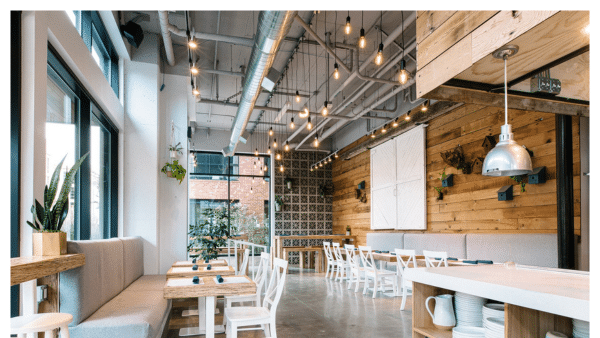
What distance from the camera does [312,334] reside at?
480 cm

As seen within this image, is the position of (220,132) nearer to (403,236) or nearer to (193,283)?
(403,236)

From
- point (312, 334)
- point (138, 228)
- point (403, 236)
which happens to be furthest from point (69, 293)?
point (403, 236)

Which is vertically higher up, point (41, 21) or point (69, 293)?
point (41, 21)

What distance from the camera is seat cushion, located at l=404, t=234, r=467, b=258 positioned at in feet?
24.4

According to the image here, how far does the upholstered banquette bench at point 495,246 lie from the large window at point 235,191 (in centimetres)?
595

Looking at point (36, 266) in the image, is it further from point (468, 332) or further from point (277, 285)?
point (277, 285)

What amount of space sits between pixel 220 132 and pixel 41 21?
1048cm

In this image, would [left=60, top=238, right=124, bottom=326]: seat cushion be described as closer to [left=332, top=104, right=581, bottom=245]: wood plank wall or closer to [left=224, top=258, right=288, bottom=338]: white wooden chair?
[left=224, top=258, right=288, bottom=338]: white wooden chair

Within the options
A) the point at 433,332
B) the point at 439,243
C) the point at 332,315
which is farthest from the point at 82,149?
the point at 439,243

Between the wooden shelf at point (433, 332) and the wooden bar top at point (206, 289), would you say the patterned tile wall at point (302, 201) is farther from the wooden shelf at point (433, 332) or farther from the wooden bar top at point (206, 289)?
the wooden shelf at point (433, 332)

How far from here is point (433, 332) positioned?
222 centimetres

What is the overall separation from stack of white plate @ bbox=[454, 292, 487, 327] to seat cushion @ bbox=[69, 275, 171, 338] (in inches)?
96.5

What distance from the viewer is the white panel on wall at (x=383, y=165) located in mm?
10321

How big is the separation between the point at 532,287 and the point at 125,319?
3.07 metres
